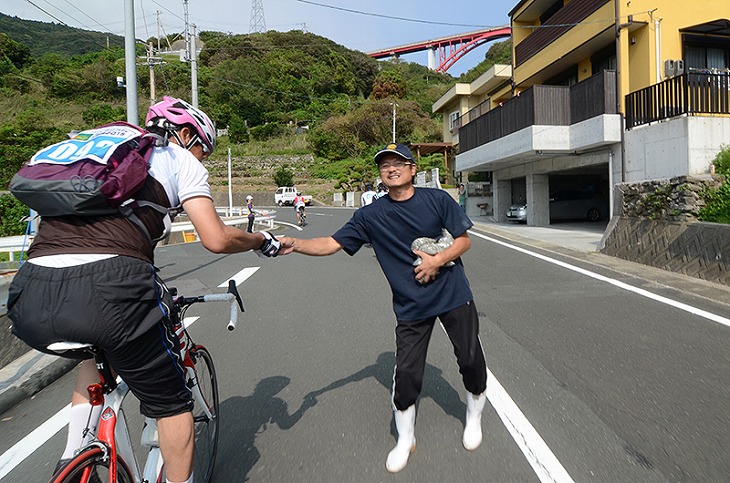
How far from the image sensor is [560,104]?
53.2 ft

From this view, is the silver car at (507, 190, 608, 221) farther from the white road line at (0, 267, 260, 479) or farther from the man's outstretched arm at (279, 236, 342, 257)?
the white road line at (0, 267, 260, 479)

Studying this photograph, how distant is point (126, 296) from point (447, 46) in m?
88.5

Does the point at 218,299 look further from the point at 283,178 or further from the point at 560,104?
the point at 283,178

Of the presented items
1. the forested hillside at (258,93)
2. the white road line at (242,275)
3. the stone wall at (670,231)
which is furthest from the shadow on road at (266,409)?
the forested hillside at (258,93)

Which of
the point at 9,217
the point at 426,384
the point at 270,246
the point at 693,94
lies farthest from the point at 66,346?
the point at 9,217

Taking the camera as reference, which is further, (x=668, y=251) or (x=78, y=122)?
(x=78, y=122)

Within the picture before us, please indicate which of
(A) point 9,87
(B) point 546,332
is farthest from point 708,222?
(A) point 9,87

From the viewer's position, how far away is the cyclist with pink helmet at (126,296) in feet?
5.60

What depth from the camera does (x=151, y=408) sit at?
195cm

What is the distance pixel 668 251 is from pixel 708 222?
2.90 ft

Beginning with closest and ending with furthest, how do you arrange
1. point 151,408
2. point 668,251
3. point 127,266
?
point 127,266 < point 151,408 < point 668,251

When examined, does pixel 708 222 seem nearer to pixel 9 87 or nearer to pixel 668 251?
pixel 668 251

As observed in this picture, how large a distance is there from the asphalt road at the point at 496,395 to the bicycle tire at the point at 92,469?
94cm

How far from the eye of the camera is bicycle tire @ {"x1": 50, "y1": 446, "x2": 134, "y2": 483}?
165 cm
